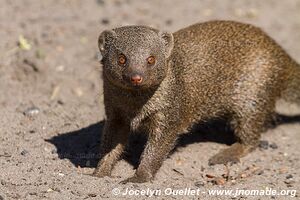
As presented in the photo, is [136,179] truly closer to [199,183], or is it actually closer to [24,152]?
[199,183]

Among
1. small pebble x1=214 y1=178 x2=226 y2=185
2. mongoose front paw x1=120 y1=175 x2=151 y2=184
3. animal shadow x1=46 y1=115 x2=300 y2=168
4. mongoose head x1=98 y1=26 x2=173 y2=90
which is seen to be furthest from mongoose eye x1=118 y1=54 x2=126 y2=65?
small pebble x1=214 y1=178 x2=226 y2=185

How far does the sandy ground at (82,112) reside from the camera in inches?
202

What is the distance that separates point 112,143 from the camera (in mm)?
5523

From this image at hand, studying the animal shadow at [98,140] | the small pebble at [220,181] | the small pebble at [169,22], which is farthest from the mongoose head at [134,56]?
the small pebble at [169,22]

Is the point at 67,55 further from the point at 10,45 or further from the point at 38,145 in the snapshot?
the point at 38,145

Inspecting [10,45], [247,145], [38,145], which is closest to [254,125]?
[247,145]

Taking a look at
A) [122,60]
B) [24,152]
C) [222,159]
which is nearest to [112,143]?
[24,152]

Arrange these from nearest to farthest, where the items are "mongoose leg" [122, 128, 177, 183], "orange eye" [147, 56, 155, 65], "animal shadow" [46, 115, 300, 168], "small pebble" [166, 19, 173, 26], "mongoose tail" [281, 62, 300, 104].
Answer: "orange eye" [147, 56, 155, 65] < "mongoose leg" [122, 128, 177, 183] < "animal shadow" [46, 115, 300, 168] < "mongoose tail" [281, 62, 300, 104] < "small pebble" [166, 19, 173, 26]

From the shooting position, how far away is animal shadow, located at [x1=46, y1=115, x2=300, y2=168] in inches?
223

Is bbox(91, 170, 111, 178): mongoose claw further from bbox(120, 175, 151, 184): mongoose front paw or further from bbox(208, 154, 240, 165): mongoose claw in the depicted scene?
bbox(208, 154, 240, 165): mongoose claw

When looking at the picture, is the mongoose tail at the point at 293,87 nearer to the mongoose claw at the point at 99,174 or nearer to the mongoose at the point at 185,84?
→ the mongoose at the point at 185,84

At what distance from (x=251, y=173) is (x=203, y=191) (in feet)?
2.33

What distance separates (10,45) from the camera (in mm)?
7312

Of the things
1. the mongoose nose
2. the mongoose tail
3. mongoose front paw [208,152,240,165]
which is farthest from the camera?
the mongoose tail
